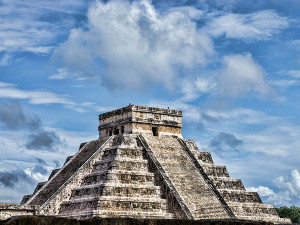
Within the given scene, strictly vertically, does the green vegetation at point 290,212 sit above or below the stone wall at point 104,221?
above

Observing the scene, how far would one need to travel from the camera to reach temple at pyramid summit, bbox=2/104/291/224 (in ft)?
80.2

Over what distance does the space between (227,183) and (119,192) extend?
25.2 feet

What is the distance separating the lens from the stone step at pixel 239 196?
28.2 meters

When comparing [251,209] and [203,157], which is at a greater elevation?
[203,157]

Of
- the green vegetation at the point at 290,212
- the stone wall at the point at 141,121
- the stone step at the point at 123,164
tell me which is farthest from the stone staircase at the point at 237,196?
the green vegetation at the point at 290,212

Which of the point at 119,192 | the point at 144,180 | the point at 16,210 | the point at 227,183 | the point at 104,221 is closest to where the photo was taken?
the point at 104,221

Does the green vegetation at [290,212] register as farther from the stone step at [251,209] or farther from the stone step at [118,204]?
the stone step at [118,204]

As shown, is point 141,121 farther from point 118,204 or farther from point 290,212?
point 290,212

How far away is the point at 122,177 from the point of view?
2548 centimetres

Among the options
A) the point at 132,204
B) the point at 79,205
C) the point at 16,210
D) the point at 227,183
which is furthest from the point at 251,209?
the point at 16,210

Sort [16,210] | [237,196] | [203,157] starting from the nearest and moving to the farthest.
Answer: [16,210], [237,196], [203,157]

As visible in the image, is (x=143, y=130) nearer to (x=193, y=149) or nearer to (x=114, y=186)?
(x=193, y=149)

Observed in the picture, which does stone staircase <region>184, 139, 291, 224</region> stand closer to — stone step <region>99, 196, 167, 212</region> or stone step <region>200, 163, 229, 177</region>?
stone step <region>200, 163, 229, 177</region>

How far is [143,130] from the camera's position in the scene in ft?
101
